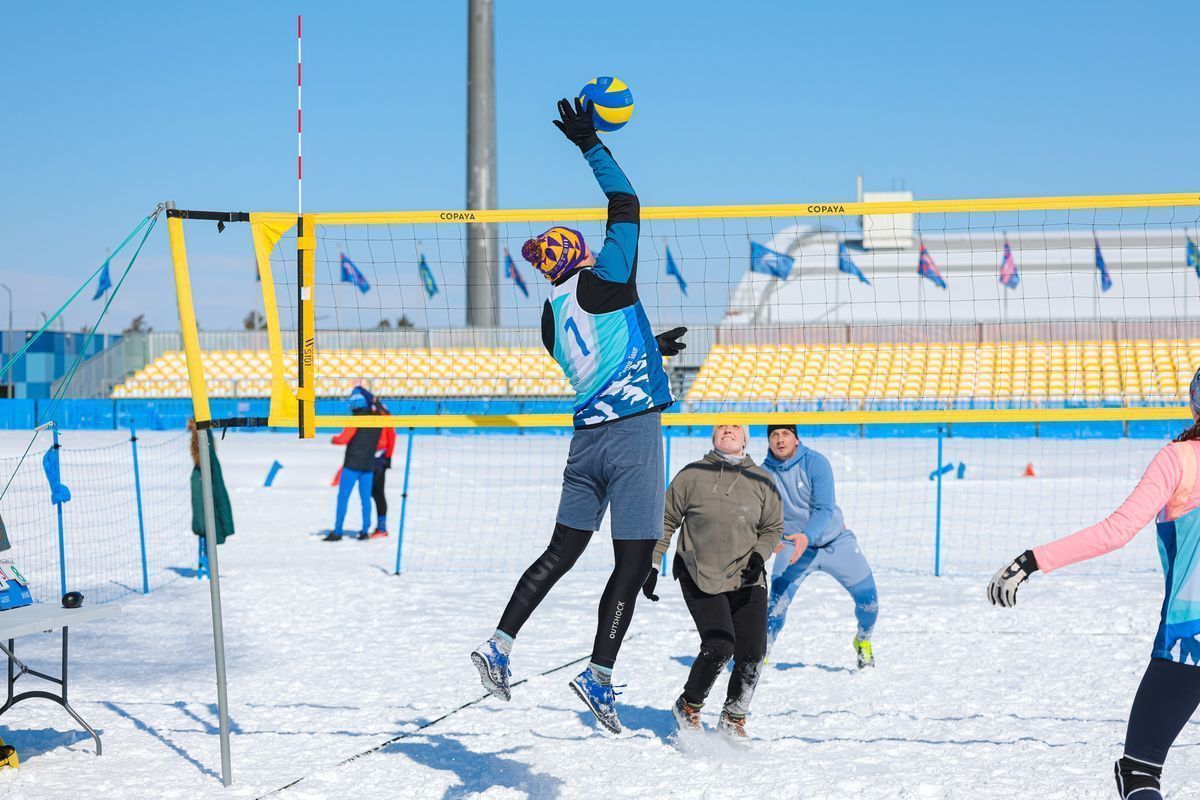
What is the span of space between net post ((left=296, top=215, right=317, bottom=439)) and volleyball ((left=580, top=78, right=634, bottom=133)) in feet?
5.25

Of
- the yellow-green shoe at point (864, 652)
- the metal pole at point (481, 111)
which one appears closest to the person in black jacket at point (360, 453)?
the yellow-green shoe at point (864, 652)

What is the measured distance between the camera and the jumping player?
13.9ft

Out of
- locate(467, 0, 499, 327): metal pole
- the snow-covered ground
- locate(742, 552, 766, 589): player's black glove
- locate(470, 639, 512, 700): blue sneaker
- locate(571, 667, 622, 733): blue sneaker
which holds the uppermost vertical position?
locate(467, 0, 499, 327): metal pole

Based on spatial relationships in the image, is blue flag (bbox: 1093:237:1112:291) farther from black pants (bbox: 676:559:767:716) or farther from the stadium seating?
black pants (bbox: 676:559:767:716)

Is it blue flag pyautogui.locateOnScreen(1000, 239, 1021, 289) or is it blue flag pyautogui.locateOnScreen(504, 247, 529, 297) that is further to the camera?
blue flag pyautogui.locateOnScreen(1000, 239, 1021, 289)

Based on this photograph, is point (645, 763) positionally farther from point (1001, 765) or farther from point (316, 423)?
point (316, 423)

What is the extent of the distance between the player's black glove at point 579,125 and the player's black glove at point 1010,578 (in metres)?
1.98

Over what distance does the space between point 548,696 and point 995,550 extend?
7283 mm

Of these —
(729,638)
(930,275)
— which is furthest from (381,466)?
(930,275)

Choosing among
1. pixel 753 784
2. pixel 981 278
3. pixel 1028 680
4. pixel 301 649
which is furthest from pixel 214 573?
pixel 981 278

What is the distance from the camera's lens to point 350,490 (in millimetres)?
12281

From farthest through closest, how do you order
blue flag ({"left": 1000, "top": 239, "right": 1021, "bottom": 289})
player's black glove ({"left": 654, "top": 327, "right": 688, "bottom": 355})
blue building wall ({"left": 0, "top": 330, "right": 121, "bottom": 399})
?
1. blue building wall ({"left": 0, "top": 330, "right": 121, "bottom": 399})
2. blue flag ({"left": 1000, "top": 239, "right": 1021, "bottom": 289})
3. player's black glove ({"left": 654, "top": 327, "right": 688, "bottom": 355})

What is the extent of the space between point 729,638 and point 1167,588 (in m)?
2.26

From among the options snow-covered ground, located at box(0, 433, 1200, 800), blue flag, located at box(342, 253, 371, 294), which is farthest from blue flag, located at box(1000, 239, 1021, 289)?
snow-covered ground, located at box(0, 433, 1200, 800)
